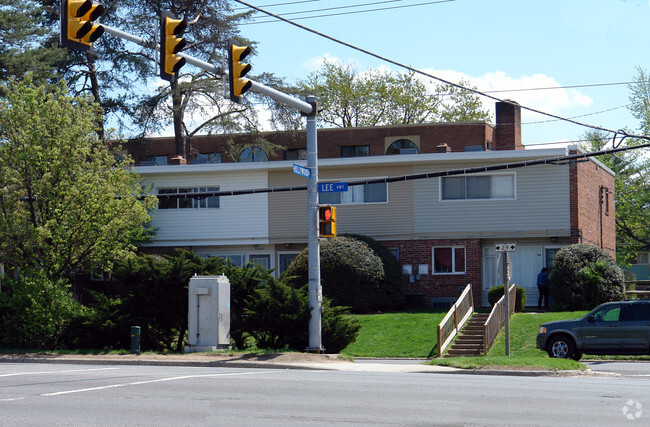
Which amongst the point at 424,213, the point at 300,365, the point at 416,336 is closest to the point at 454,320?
the point at 416,336

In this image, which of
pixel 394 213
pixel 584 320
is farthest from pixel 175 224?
pixel 584 320

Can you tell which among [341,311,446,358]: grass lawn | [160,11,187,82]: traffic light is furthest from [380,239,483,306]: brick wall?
[160,11,187,82]: traffic light

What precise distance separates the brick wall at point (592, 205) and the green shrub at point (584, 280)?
255cm

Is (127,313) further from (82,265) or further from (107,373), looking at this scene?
(107,373)

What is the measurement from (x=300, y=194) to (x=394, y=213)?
4.28 meters

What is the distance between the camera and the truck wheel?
23.5 meters

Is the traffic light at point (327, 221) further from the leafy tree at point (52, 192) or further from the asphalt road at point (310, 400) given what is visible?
the leafy tree at point (52, 192)

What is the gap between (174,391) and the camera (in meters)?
13.1

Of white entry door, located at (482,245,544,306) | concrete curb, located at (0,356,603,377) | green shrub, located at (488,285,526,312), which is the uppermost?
white entry door, located at (482,245,544,306)

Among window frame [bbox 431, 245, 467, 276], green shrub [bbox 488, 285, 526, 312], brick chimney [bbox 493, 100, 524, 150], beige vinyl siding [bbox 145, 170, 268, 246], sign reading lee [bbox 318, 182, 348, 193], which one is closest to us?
sign reading lee [bbox 318, 182, 348, 193]

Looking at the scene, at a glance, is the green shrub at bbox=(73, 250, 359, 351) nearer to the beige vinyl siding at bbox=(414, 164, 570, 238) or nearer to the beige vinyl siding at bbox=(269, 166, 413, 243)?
the beige vinyl siding at bbox=(269, 166, 413, 243)

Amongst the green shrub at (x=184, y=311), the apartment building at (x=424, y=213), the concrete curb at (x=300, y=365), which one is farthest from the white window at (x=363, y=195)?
the concrete curb at (x=300, y=365)

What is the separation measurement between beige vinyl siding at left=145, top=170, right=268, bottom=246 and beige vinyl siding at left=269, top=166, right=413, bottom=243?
889 millimetres

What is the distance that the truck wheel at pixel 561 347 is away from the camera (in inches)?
926
